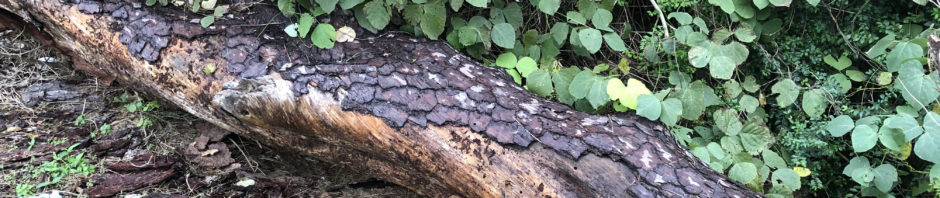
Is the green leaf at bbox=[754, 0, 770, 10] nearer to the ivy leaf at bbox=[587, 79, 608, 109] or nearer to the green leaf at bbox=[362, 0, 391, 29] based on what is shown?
A: the ivy leaf at bbox=[587, 79, 608, 109]

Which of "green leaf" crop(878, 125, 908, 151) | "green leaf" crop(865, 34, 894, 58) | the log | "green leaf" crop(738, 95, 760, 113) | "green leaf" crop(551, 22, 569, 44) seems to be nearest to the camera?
the log

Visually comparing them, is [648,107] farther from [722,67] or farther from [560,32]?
[560,32]

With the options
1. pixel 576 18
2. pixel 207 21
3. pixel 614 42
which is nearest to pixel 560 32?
pixel 576 18

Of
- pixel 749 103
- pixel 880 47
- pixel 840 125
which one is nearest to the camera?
pixel 840 125

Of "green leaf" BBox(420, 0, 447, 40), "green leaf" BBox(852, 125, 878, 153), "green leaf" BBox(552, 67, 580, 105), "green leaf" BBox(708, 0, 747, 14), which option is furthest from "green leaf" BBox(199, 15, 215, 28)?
"green leaf" BBox(852, 125, 878, 153)

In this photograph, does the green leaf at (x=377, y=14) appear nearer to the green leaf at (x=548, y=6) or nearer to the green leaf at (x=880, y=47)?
the green leaf at (x=548, y=6)

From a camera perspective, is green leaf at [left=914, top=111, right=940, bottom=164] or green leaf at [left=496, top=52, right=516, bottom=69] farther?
green leaf at [left=496, top=52, right=516, bottom=69]
